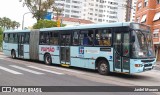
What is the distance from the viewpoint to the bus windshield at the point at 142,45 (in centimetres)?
1342

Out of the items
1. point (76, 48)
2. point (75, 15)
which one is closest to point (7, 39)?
A: point (76, 48)

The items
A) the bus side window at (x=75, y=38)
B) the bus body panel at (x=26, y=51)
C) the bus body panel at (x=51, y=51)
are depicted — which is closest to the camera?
the bus side window at (x=75, y=38)

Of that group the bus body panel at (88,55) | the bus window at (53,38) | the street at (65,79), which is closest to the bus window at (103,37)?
the bus body panel at (88,55)

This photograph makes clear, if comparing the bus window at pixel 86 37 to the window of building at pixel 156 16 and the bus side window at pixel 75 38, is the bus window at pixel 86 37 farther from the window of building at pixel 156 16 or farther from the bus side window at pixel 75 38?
the window of building at pixel 156 16

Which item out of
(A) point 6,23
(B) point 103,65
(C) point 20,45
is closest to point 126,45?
(B) point 103,65

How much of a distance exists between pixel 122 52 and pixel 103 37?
5.61ft

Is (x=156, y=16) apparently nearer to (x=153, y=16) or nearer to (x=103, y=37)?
(x=153, y=16)

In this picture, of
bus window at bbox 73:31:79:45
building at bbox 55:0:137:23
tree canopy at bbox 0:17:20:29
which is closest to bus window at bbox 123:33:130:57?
bus window at bbox 73:31:79:45

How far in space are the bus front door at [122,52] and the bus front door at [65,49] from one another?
13.8 feet

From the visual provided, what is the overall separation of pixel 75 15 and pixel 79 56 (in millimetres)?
115790

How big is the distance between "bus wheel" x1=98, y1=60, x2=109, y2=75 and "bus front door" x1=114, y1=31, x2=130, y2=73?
0.75 metres

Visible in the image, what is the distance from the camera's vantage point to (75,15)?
13125cm

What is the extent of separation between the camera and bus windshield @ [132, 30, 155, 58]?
13422 mm

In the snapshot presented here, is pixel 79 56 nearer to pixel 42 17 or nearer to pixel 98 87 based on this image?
pixel 98 87
